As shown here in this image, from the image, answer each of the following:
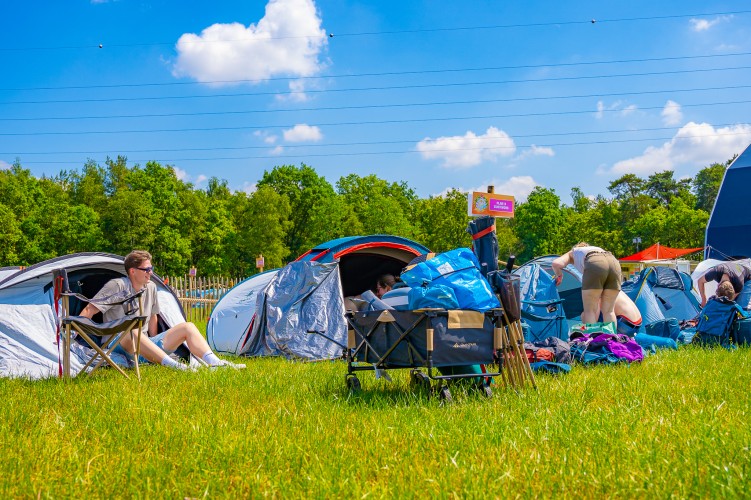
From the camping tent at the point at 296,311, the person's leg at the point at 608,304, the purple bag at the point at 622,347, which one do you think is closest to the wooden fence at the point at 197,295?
the camping tent at the point at 296,311

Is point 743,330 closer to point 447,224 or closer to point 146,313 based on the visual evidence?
point 146,313

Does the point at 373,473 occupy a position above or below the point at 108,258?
below

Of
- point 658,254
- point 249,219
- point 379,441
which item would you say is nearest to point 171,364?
point 379,441

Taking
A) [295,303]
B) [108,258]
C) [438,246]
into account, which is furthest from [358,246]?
[438,246]

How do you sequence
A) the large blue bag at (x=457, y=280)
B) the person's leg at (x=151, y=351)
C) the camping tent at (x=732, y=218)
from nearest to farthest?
1. the large blue bag at (x=457, y=280)
2. the person's leg at (x=151, y=351)
3. the camping tent at (x=732, y=218)

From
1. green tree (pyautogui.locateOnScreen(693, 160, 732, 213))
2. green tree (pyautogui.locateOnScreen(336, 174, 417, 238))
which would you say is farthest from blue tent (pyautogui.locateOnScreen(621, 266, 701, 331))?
green tree (pyautogui.locateOnScreen(693, 160, 732, 213))

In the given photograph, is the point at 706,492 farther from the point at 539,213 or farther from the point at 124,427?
the point at 539,213

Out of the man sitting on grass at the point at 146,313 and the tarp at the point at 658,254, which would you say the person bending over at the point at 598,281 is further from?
the tarp at the point at 658,254

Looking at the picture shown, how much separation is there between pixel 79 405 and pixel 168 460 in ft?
5.84

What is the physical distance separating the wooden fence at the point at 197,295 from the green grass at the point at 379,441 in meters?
14.5

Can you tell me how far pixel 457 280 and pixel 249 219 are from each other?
35922 millimetres

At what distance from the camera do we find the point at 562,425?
3.78m

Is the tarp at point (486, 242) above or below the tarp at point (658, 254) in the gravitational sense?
above

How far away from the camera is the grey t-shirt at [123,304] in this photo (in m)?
6.91
